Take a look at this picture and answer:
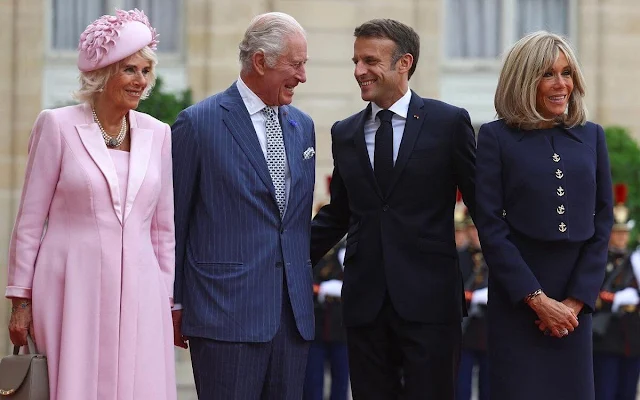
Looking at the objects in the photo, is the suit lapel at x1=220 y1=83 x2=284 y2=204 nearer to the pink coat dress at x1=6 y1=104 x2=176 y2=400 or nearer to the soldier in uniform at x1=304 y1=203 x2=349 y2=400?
the pink coat dress at x1=6 y1=104 x2=176 y2=400

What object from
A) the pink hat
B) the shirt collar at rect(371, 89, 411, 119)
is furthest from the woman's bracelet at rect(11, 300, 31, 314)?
the shirt collar at rect(371, 89, 411, 119)

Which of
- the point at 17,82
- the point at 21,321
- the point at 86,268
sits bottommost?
the point at 21,321

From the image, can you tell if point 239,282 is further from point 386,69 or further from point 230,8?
point 230,8

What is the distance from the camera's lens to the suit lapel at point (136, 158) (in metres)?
5.67

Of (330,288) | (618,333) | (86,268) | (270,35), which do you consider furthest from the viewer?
(330,288)

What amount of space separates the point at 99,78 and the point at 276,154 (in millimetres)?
837

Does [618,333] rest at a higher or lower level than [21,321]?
lower

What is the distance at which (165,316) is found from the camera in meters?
5.78

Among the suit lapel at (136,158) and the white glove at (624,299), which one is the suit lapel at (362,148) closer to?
the suit lapel at (136,158)

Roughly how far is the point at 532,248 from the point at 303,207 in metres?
0.96

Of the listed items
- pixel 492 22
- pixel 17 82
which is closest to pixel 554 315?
pixel 17 82

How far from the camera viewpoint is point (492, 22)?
1638 centimetres

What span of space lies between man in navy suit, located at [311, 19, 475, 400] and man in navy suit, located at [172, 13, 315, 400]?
12.9 inches

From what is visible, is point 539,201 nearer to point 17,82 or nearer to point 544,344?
point 544,344
